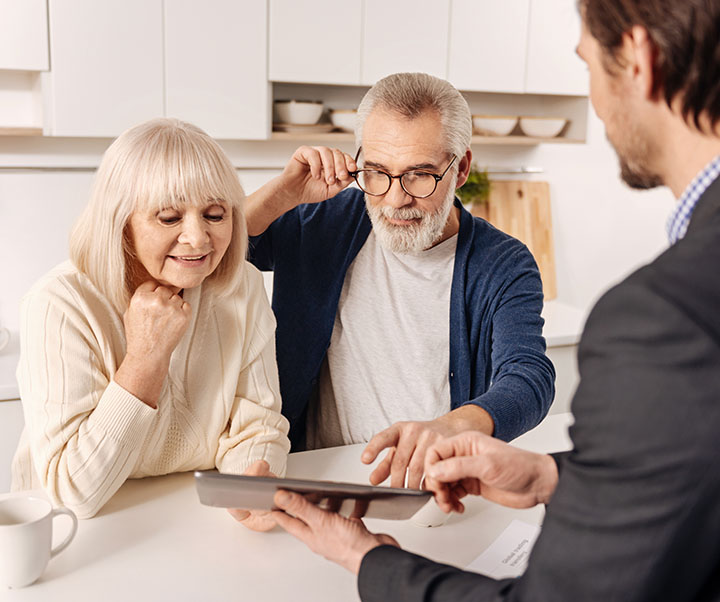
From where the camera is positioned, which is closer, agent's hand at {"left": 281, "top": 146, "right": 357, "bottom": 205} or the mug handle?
the mug handle

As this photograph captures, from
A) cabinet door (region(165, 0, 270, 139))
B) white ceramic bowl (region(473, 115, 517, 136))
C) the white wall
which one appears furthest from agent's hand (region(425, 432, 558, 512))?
white ceramic bowl (region(473, 115, 517, 136))

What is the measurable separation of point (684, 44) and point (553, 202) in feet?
9.28

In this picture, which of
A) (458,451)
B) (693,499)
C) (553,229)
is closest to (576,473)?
(693,499)

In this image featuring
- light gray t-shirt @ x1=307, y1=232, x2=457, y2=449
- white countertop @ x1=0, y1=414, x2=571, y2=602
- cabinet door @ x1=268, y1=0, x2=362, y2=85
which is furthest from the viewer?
cabinet door @ x1=268, y1=0, x2=362, y2=85

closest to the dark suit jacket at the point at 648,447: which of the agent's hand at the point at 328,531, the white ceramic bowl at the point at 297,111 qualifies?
the agent's hand at the point at 328,531

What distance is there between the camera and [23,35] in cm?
226

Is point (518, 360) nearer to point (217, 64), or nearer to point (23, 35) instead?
point (217, 64)

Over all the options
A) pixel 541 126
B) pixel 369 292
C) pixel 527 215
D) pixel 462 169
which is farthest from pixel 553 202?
pixel 369 292

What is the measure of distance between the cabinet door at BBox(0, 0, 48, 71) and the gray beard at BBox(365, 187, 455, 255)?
1194mm

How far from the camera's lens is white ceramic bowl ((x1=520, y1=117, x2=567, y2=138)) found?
3166 millimetres

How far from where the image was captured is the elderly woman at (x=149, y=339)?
1.23 metres

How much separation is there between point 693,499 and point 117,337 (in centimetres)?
99

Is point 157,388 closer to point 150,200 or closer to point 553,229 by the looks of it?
point 150,200

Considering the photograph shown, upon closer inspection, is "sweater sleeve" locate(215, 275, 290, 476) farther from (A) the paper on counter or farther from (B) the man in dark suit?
(B) the man in dark suit
